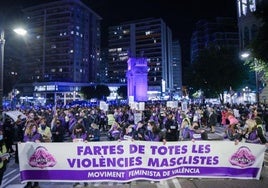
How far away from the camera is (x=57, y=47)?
144m

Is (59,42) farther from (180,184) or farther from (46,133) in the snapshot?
(180,184)

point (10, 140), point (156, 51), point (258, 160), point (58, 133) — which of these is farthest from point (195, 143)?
point (156, 51)

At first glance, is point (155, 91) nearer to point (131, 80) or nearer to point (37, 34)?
point (37, 34)

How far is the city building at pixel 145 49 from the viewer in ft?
534

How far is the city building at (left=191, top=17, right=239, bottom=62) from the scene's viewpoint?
146 metres

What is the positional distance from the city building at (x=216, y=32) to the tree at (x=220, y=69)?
9266 cm

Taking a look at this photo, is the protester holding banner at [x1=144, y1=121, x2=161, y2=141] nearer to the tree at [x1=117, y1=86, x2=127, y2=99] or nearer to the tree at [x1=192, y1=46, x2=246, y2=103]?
the tree at [x1=192, y1=46, x2=246, y2=103]

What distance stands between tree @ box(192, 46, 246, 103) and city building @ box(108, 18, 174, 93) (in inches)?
4004

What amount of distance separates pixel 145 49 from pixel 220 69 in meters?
121

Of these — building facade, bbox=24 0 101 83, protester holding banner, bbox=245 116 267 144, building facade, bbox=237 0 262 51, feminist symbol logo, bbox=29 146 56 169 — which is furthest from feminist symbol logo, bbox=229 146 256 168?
building facade, bbox=24 0 101 83

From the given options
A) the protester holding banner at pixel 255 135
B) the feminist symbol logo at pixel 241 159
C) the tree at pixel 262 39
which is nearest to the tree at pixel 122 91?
the tree at pixel 262 39

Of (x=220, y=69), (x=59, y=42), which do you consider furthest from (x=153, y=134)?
(x=59, y=42)

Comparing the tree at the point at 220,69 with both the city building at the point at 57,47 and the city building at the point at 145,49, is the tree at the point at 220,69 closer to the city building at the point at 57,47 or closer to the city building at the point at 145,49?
the city building at the point at 57,47

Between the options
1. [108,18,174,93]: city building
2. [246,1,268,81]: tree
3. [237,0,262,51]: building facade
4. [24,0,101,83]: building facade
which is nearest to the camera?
[246,1,268,81]: tree
